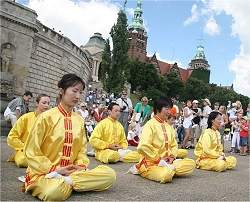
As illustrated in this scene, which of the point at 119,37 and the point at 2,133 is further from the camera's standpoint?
the point at 119,37

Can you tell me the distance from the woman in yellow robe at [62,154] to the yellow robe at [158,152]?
1258mm

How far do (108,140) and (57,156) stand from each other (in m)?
3.44

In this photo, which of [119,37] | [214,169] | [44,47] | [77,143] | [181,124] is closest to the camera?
[77,143]

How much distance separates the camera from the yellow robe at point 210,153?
785 cm

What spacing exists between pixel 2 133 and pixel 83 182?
9504 millimetres

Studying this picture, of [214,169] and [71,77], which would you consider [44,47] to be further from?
[71,77]

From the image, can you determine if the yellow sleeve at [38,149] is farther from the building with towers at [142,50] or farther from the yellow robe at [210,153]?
the building with towers at [142,50]

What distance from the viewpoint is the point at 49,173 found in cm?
466

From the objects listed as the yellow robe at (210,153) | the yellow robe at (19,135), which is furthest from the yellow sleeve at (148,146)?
the yellow robe at (19,135)

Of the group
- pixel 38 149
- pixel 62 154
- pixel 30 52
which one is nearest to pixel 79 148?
pixel 62 154

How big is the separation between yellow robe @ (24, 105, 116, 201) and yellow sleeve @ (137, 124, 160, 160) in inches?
49.8

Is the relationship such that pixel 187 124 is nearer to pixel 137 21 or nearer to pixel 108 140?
pixel 108 140

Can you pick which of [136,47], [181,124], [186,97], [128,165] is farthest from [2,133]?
[136,47]

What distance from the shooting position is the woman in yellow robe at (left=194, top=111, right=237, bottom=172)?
7.85 meters
